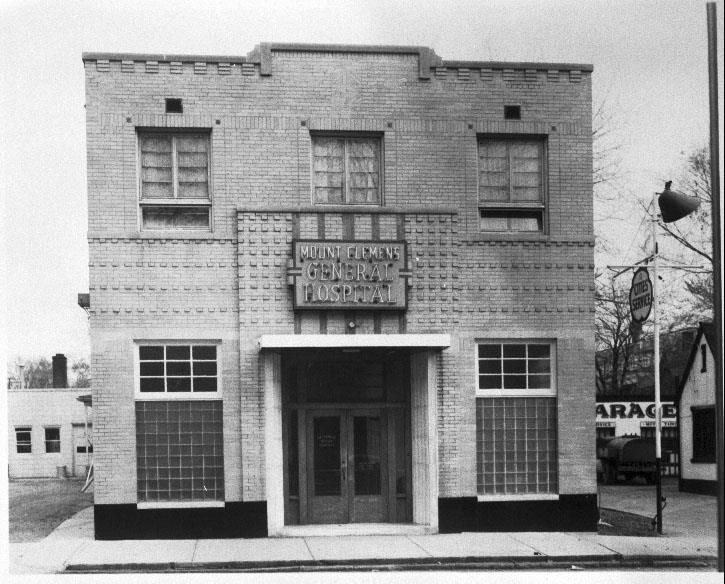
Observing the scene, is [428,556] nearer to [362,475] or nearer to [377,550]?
[377,550]

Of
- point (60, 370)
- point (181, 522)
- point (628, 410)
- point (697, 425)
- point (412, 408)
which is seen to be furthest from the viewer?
point (628, 410)

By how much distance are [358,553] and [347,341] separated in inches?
116

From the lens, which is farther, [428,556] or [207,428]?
[207,428]

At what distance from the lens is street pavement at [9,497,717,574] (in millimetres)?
11086

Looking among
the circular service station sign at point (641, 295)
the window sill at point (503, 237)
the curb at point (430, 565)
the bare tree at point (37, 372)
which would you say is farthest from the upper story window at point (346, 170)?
the curb at point (430, 565)

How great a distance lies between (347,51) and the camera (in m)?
12.4

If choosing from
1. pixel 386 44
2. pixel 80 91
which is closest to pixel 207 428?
pixel 80 91

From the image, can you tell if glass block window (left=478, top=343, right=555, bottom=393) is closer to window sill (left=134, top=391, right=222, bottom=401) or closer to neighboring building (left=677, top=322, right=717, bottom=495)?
window sill (left=134, top=391, right=222, bottom=401)

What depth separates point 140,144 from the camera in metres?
12.5

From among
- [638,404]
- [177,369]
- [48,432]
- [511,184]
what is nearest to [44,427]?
[48,432]

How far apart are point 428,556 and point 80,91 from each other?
8.13 meters

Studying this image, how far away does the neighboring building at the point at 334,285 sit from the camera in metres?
12.4

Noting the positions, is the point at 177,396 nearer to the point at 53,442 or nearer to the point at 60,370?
the point at 60,370

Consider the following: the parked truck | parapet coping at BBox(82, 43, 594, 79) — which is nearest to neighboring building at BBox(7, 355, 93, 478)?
parapet coping at BBox(82, 43, 594, 79)
